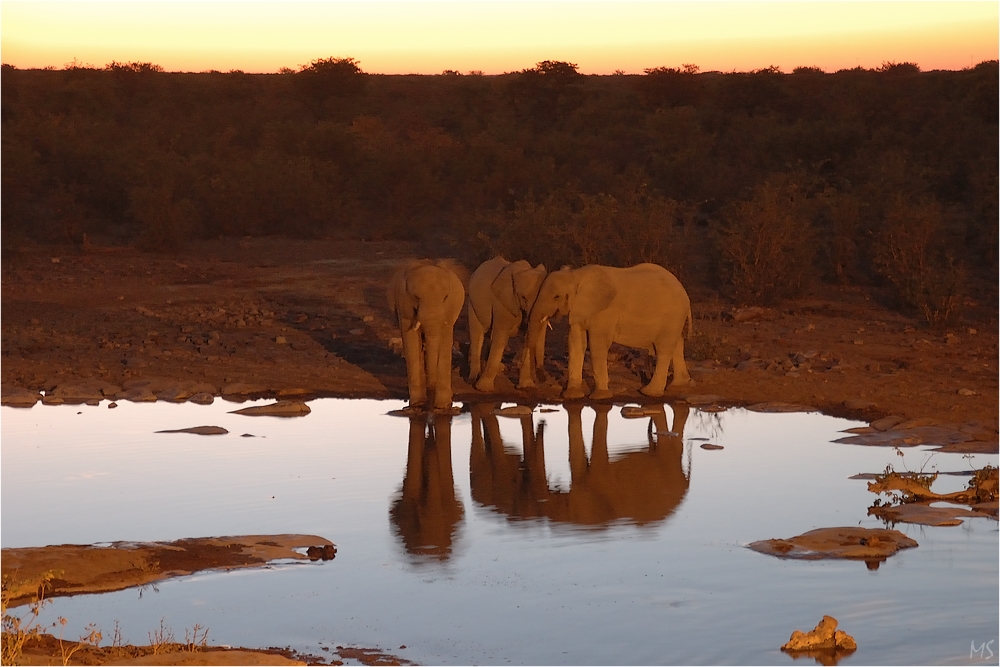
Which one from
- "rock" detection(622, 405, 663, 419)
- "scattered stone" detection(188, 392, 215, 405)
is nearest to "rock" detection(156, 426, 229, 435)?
"scattered stone" detection(188, 392, 215, 405)

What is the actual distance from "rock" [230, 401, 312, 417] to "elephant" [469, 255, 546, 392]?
5.83 ft

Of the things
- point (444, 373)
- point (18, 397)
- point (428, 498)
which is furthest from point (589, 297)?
point (18, 397)

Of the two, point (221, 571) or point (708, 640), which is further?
point (221, 571)

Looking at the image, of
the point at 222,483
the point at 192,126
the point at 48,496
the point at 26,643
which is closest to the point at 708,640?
the point at 26,643

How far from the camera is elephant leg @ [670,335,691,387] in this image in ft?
42.1

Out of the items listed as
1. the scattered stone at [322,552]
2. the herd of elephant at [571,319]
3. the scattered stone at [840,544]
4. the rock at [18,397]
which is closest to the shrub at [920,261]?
the herd of elephant at [571,319]

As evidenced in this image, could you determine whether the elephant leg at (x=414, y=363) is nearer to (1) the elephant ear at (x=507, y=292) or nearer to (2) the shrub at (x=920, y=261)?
(1) the elephant ear at (x=507, y=292)

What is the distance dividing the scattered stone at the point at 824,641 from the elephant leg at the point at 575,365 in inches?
259

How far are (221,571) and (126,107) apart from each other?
43.2 metres

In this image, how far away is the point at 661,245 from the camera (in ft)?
61.2

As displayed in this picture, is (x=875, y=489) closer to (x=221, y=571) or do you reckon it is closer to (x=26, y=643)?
(x=221, y=571)

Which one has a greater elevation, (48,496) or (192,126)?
(192,126)

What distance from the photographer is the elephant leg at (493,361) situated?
12.7 m

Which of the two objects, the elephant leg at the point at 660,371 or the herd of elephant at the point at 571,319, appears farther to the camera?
the elephant leg at the point at 660,371
